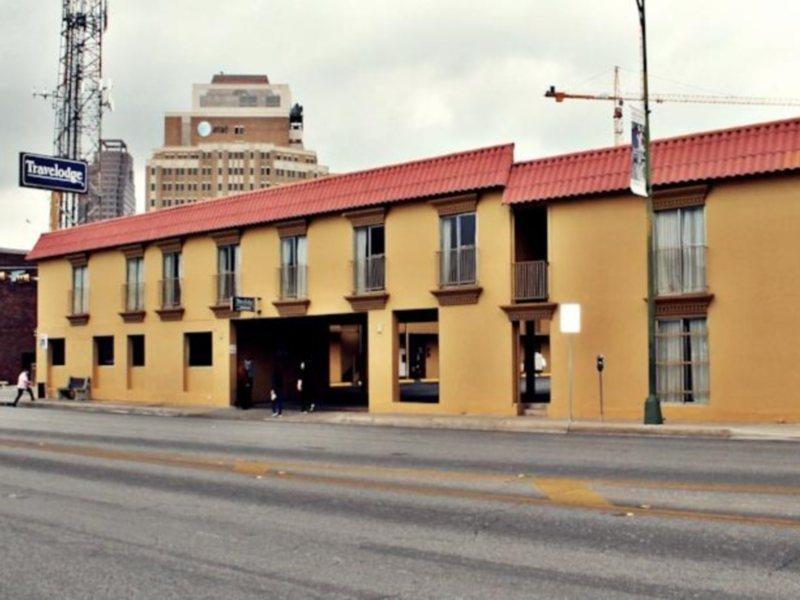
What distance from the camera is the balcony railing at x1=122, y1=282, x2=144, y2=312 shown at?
139ft

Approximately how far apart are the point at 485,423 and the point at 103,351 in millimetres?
25342

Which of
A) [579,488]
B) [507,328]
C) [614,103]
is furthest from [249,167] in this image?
[579,488]

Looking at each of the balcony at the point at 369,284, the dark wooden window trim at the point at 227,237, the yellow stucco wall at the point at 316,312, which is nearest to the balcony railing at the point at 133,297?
the yellow stucco wall at the point at 316,312

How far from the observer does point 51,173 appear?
149 feet

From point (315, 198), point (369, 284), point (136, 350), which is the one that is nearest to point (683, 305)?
point (369, 284)

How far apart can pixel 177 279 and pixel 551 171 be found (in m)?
18.7

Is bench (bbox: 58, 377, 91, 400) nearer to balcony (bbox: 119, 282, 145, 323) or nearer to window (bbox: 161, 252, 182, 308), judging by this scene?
balcony (bbox: 119, 282, 145, 323)

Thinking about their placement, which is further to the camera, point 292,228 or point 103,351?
point 103,351

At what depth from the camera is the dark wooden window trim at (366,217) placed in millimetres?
32344

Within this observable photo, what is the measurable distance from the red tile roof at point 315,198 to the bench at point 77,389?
615cm

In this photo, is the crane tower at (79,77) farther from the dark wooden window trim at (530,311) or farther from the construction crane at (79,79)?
the dark wooden window trim at (530,311)

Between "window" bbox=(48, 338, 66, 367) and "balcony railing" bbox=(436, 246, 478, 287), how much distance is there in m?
25.3

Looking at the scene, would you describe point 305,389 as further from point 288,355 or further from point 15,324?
point 15,324

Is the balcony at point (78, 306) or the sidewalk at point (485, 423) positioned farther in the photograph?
the balcony at point (78, 306)
